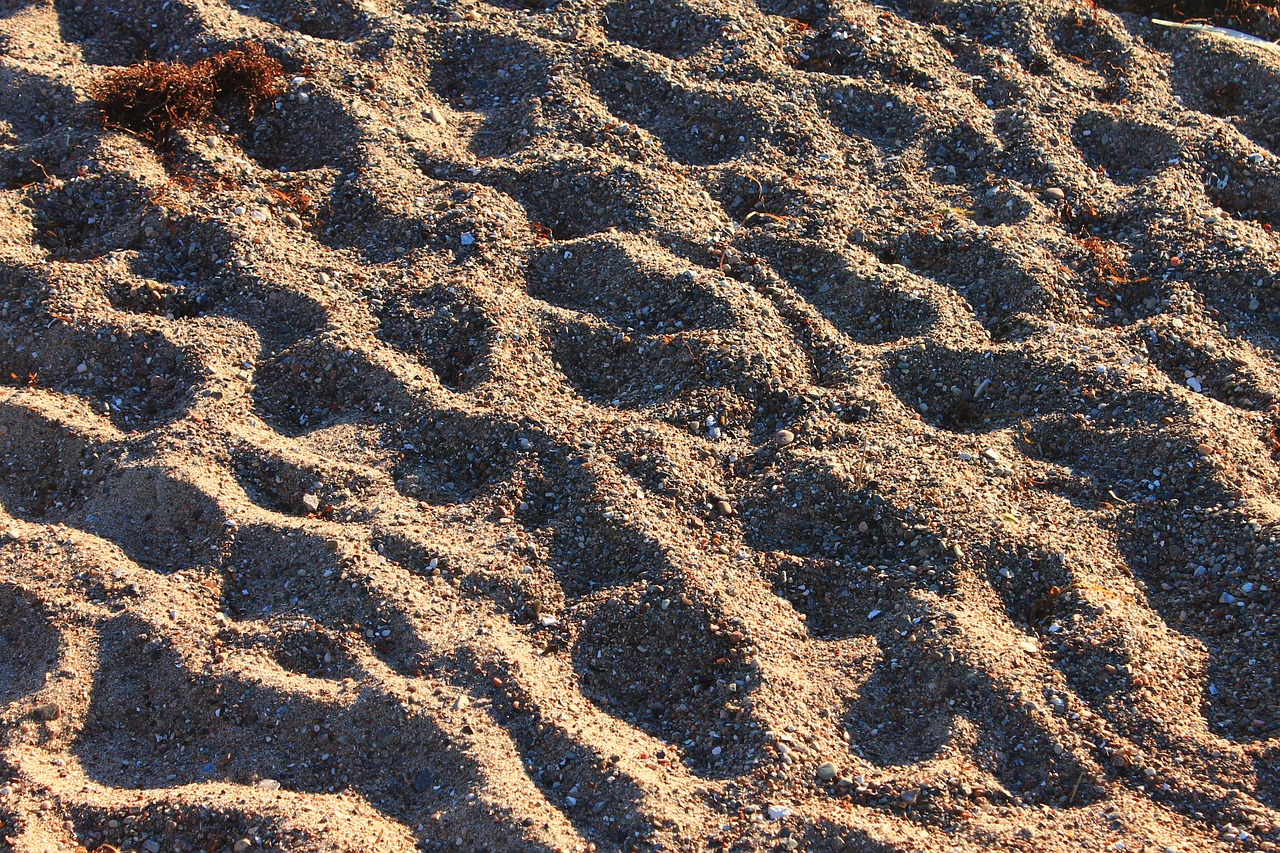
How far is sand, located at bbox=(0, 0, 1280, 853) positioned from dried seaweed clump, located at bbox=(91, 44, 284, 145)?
0.07 metres

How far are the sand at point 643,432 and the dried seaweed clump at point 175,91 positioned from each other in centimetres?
7

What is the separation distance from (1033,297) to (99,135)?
10.1ft

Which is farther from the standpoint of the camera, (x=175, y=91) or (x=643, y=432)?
(x=175, y=91)

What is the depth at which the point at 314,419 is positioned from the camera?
2867 mm

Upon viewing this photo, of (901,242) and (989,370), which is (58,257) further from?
(989,370)

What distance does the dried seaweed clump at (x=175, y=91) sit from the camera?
336 cm

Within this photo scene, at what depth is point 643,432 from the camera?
9.23ft

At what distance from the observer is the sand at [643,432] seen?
7.44 feet

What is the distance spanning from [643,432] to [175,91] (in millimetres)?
2009

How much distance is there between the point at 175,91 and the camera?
3369 millimetres

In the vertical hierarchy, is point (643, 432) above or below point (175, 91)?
below

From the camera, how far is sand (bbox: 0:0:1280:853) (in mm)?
2268

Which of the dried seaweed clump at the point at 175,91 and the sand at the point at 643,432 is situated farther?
the dried seaweed clump at the point at 175,91

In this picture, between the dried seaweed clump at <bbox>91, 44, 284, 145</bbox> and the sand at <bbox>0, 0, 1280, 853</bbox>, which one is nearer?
the sand at <bbox>0, 0, 1280, 853</bbox>
